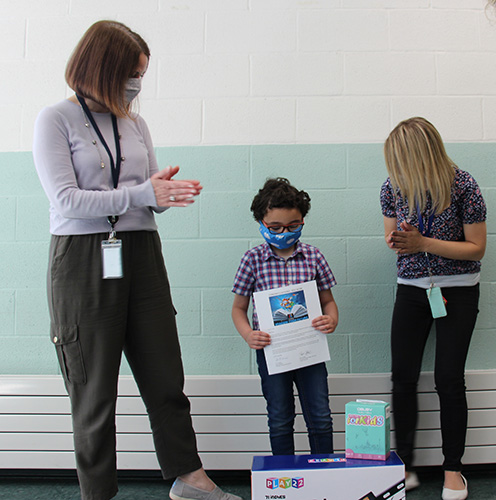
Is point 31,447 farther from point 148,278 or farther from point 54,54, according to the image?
point 54,54

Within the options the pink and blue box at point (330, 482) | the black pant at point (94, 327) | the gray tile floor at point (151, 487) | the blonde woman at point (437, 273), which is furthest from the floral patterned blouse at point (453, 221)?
the black pant at point (94, 327)

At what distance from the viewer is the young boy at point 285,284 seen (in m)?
1.72

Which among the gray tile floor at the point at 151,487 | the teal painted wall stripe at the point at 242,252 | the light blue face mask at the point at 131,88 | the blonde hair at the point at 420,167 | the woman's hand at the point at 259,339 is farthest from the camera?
the teal painted wall stripe at the point at 242,252

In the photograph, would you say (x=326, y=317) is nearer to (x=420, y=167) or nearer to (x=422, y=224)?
(x=422, y=224)

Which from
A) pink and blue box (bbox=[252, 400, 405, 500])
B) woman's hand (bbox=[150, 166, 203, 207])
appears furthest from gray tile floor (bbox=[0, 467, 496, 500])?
woman's hand (bbox=[150, 166, 203, 207])

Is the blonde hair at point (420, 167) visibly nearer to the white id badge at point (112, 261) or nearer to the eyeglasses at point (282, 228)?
the eyeglasses at point (282, 228)

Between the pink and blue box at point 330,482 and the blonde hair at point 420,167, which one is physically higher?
the blonde hair at point 420,167

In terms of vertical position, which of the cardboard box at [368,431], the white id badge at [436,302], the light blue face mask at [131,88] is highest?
the light blue face mask at [131,88]

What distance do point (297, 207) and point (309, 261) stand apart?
20 cm

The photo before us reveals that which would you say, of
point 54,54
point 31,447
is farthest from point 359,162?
point 31,447

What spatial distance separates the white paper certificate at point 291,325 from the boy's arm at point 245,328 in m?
0.03

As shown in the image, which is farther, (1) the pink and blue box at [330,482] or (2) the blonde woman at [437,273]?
(2) the blonde woman at [437,273]

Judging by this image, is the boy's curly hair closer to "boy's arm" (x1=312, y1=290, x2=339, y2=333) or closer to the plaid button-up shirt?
the plaid button-up shirt

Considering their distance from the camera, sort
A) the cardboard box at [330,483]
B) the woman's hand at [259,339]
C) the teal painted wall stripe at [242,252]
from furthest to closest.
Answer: the teal painted wall stripe at [242,252]
the woman's hand at [259,339]
the cardboard box at [330,483]
